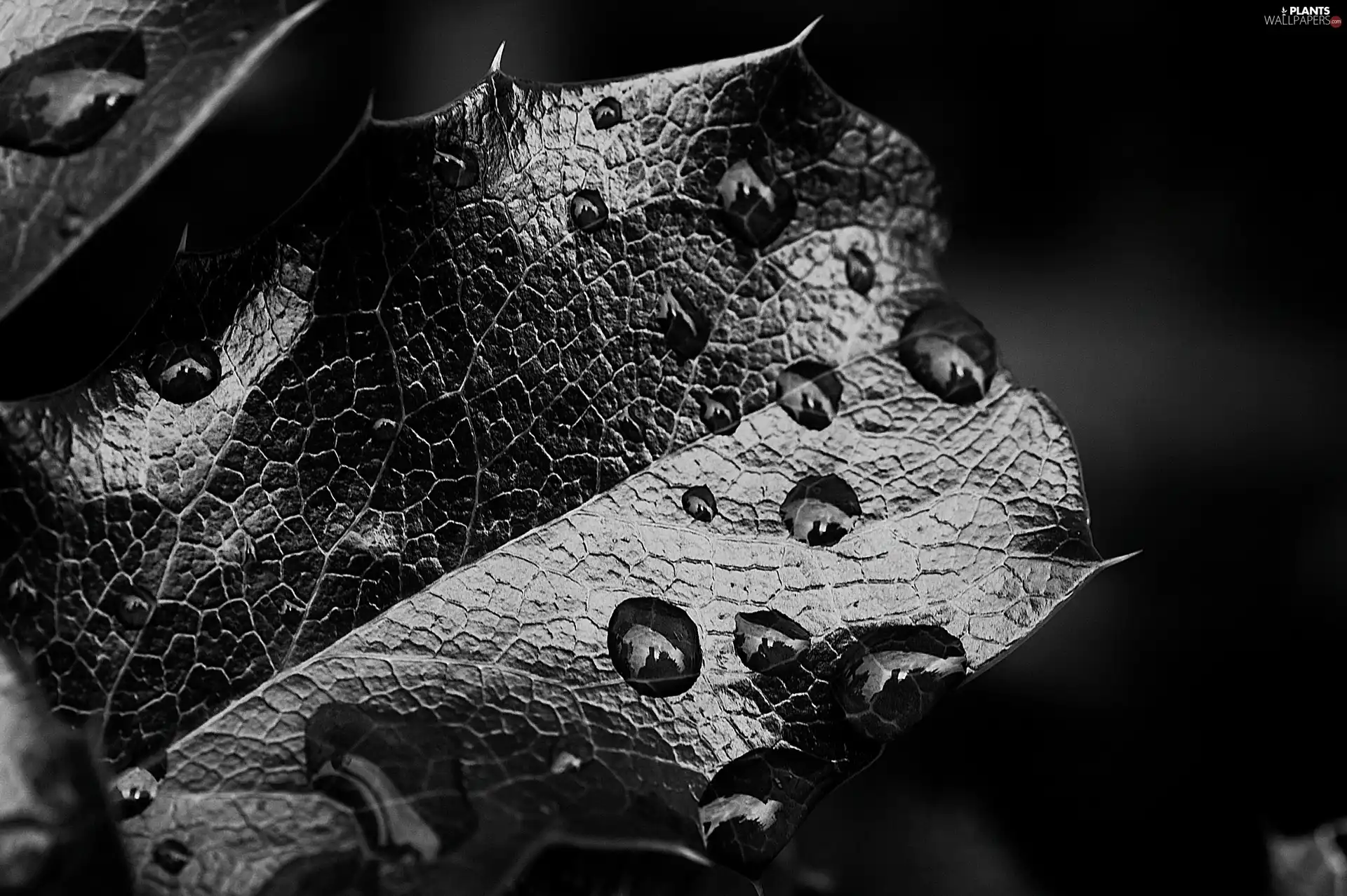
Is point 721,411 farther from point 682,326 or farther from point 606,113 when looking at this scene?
point 606,113

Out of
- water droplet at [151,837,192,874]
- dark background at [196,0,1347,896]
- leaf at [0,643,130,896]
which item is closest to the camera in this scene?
leaf at [0,643,130,896]

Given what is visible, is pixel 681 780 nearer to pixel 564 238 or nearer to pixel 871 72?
pixel 564 238

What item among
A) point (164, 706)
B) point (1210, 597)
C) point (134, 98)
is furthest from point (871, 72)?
point (164, 706)

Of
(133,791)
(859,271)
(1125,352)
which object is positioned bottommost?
(1125,352)

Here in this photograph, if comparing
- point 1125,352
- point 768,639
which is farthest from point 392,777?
point 1125,352

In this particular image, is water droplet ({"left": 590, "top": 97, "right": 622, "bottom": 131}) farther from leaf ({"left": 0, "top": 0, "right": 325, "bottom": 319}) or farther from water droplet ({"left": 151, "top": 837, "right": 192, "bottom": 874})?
water droplet ({"left": 151, "top": 837, "right": 192, "bottom": 874})

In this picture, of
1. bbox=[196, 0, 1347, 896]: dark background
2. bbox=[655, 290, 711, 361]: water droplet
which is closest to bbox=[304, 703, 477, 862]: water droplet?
bbox=[655, 290, 711, 361]: water droplet
